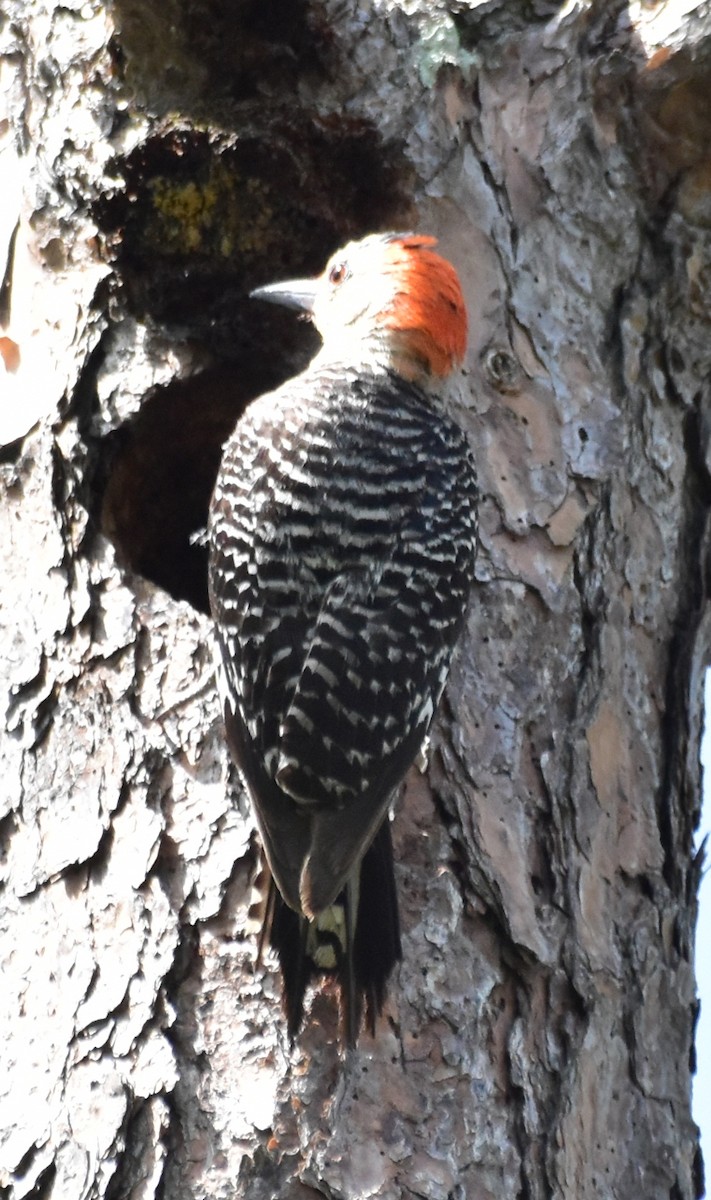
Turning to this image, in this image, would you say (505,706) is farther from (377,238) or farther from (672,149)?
(672,149)

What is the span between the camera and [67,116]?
3.87 m

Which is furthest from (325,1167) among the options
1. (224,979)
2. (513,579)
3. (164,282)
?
(164,282)

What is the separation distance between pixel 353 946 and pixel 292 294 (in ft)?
6.04

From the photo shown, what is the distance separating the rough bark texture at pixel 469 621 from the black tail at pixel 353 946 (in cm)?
5

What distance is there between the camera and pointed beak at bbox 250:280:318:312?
13.3 feet

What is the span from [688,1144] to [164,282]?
2.49 m

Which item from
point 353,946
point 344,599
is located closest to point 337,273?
point 344,599

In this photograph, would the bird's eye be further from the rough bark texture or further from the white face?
the rough bark texture

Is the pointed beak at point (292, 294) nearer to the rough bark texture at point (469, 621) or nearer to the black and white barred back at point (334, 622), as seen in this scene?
the rough bark texture at point (469, 621)

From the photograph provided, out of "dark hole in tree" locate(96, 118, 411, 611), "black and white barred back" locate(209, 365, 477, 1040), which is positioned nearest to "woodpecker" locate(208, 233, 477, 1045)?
"black and white barred back" locate(209, 365, 477, 1040)

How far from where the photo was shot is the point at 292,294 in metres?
4.07

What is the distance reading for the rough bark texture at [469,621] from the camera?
3.03 meters

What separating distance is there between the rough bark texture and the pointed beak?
0.46 ft

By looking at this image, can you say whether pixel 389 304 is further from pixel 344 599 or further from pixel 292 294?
pixel 344 599
